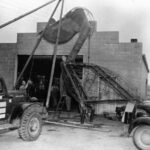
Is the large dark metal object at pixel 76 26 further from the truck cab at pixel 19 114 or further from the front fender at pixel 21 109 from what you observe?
the truck cab at pixel 19 114

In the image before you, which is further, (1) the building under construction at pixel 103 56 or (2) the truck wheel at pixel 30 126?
(1) the building under construction at pixel 103 56

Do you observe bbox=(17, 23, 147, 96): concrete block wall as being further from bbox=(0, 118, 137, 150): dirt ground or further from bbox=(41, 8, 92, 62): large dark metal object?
bbox=(0, 118, 137, 150): dirt ground

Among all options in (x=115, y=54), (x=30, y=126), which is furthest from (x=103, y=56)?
(x=30, y=126)

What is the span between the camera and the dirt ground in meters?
9.58

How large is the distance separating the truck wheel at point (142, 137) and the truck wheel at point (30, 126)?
311 cm

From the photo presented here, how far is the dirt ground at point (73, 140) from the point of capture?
31.4 feet

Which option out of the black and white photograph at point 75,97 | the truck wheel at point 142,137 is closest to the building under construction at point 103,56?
the black and white photograph at point 75,97

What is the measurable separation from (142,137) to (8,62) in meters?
13.9

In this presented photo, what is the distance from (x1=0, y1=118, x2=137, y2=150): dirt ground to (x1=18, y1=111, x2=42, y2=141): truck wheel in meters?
0.20

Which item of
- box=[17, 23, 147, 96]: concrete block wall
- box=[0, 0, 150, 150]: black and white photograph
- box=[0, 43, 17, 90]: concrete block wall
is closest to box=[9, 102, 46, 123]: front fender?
box=[0, 0, 150, 150]: black and white photograph

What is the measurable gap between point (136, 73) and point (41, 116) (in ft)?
30.2

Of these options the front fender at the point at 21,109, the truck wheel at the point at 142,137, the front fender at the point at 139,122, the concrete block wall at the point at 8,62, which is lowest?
the truck wheel at the point at 142,137

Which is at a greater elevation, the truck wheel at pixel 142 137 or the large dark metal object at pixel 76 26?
the large dark metal object at pixel 76 26

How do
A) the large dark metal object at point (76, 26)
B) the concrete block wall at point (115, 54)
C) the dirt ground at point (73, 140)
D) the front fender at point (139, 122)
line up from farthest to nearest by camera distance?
the concrete block wall at point (115, 54) → the large dark metal object at point (76, 26) → the dirt ground at point (73, 140) → the front fender at point (139, 122)
